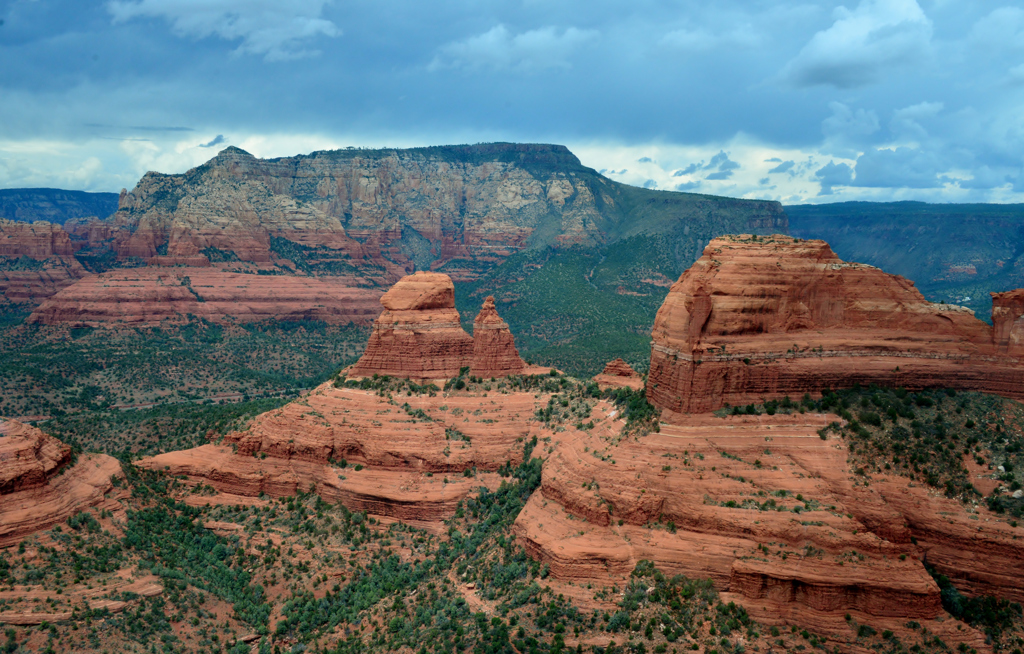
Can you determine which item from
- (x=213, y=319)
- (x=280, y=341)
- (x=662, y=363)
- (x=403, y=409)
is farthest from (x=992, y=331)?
(x=213, y=319)

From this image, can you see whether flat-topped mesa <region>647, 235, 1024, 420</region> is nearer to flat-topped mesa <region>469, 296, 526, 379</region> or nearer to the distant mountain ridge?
flat-topped mesa <region>469, 296, 526, 379</region>

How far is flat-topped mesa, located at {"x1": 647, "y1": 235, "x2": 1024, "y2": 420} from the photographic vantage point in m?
52.5

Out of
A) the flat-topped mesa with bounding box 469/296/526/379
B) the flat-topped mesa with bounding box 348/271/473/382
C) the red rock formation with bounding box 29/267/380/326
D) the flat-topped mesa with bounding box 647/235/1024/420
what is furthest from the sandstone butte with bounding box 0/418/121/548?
the red rock formation with bounding box 29/267/380/326

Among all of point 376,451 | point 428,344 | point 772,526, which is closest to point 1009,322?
point 772,526

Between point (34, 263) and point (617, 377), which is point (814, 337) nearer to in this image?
point (617, 377)

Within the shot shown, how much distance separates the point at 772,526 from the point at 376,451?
1344 inches

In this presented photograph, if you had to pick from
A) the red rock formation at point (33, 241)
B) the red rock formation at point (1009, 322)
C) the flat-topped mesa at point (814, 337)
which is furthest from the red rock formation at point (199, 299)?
the red rock formation at point (1009, 322)

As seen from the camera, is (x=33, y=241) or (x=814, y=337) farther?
(x=33, y=241)

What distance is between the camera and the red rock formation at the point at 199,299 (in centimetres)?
15375

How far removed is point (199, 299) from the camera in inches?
6417

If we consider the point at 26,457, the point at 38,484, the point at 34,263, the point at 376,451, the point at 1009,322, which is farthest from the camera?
the point at 34,263

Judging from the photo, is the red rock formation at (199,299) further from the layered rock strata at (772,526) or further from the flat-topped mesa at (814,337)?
the flat-topped mesa at (814,337)

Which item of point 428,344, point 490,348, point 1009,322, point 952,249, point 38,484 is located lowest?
point 38,484

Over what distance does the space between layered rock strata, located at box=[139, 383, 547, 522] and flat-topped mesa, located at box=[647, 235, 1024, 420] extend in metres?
20.7
